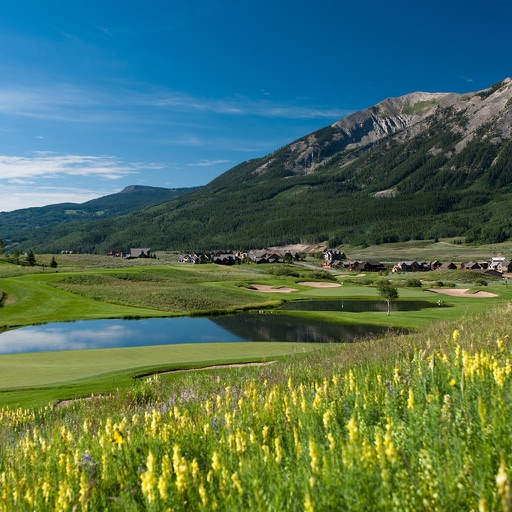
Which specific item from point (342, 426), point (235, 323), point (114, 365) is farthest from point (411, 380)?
point (235, 323)

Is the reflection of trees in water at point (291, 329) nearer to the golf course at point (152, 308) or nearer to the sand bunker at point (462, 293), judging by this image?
the golf course at point (152, 308)

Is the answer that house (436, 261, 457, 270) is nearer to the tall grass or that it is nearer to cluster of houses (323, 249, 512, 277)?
cluster of houses (323, 249, 512, 277)

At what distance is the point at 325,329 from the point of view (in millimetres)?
53500

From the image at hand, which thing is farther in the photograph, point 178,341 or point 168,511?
point 178,341

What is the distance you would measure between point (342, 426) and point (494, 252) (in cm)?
21240

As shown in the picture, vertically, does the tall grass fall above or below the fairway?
above

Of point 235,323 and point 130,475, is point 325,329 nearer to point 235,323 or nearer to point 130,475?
point 235,323

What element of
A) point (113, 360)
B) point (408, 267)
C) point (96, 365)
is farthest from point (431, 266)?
point (96, 365)

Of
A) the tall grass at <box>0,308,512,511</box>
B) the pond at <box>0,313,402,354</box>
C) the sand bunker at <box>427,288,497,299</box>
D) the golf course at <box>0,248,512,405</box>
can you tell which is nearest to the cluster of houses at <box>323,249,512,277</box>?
the golf course at <box>0,248,512,405</box>

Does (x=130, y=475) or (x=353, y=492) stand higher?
(x=353, y=492)

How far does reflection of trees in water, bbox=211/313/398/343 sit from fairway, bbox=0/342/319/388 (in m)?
12.2

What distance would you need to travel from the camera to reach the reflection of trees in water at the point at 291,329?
159 feet

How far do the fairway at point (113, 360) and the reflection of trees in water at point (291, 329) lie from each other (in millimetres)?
12157

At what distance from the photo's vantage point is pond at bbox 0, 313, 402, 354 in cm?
4564
